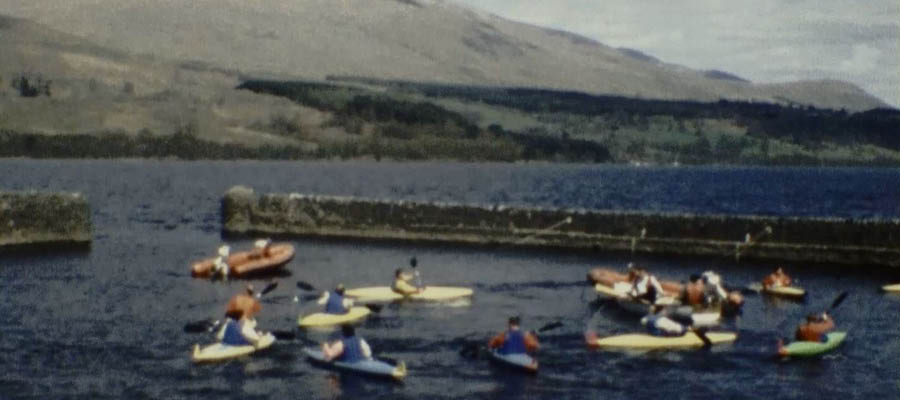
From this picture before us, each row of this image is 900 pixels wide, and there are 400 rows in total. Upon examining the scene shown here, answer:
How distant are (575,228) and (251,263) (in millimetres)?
17287

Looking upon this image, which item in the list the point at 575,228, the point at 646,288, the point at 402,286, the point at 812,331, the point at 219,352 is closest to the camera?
the point at 219,352

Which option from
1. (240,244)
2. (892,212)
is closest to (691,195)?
(892,212)

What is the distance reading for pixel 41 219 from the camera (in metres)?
62.7

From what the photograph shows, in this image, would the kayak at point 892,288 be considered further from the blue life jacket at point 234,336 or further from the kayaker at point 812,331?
the blue life jacket at point 234,336

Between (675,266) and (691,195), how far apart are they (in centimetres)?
10767

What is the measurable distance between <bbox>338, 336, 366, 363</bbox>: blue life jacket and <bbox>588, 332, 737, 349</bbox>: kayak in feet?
28.6

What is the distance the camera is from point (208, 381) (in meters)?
A: 33.1

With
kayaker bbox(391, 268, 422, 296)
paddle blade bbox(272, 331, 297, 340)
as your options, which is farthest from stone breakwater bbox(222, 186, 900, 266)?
paddle blade bbox(272, 331, 297, 340)

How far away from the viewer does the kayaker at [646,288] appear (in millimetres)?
43781

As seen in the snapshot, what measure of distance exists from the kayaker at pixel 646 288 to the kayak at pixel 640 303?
28 cm

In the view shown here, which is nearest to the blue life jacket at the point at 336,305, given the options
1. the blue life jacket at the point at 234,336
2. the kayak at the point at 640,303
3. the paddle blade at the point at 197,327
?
the paddle blade at the point at 197,327

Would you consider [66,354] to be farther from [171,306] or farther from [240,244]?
[240,244]

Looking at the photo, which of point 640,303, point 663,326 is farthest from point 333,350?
point 640,303

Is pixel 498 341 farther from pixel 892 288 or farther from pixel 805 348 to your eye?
pixel 892 288
